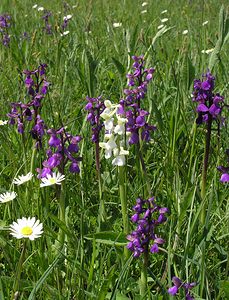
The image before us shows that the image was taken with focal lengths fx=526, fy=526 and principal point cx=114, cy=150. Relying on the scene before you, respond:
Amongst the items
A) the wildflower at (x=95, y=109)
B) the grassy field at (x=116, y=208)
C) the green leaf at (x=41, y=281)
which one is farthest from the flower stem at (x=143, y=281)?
the wildflower at (x=95, y=109)

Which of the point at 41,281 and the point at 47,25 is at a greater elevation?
the point at 47,25

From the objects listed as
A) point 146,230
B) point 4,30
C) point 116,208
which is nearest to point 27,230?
point 146,230

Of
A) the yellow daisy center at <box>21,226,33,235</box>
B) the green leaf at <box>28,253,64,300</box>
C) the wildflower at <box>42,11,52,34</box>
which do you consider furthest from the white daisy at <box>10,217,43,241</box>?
the wildflower at <box>42,11,52,34</box>

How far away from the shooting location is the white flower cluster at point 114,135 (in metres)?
1.53

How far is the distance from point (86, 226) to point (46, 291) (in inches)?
15.5

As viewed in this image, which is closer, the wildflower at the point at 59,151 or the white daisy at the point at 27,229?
the white daisy at the point at 27,229

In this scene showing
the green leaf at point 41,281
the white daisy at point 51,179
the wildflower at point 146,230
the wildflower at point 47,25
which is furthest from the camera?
the wildflower at point 47,25

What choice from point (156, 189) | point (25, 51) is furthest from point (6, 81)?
point (156, 189)

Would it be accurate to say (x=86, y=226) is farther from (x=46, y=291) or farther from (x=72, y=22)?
(x=72, y=22)

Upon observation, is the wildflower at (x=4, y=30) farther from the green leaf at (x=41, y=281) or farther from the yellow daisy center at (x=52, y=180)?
the green leaf at (x=41, y=281)

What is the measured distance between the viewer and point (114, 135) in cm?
161

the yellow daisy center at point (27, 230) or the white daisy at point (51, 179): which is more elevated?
the white daisy at point (51, 179)

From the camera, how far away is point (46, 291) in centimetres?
143

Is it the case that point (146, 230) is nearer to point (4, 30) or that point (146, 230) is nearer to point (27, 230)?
point (27, 230)
